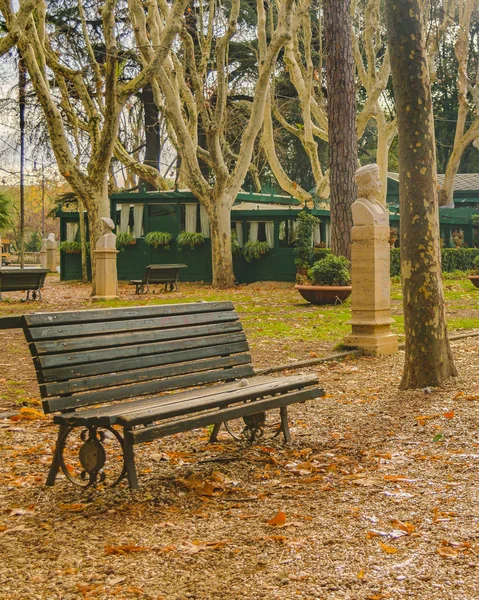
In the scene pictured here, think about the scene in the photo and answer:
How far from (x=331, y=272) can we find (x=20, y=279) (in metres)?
7.71

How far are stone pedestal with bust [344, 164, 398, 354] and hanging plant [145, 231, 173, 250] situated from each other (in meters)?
18.9

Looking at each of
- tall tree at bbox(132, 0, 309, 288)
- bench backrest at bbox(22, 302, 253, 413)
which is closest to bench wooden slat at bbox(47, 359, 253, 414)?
bench backrest at bbox(22, 302, 253, 413)

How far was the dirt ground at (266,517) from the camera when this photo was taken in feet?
11.0

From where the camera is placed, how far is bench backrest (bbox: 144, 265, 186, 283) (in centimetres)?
2316

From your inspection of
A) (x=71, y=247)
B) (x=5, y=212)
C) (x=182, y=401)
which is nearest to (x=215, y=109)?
(x=5, y=212)

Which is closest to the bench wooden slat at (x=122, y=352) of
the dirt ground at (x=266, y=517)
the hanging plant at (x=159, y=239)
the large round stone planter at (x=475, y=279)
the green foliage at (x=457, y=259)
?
the dirt ground at (x=266, y=517)

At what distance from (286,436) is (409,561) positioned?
239 centimetres

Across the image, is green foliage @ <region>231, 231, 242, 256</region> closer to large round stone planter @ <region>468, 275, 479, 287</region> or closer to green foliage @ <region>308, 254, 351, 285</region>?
large round stone planter @ <region>468, 275, 479, 287</region>

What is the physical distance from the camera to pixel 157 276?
77.8 ft

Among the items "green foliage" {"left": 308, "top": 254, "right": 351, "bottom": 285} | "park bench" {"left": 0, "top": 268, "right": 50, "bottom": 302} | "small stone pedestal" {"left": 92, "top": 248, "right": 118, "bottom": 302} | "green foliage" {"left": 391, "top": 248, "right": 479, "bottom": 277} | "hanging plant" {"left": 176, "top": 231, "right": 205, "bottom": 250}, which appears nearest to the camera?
"green foliage" {"left": 308, "top": 254, "right": 351, "bottom": 285}

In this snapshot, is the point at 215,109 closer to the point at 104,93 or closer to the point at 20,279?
the point at 104,93

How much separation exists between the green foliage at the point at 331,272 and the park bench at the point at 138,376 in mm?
11063

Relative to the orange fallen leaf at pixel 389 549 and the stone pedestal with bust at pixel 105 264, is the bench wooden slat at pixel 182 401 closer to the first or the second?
the orange fallen leaf at pixel 389 549

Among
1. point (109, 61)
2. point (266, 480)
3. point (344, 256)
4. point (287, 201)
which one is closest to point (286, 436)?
point (266, 480)
